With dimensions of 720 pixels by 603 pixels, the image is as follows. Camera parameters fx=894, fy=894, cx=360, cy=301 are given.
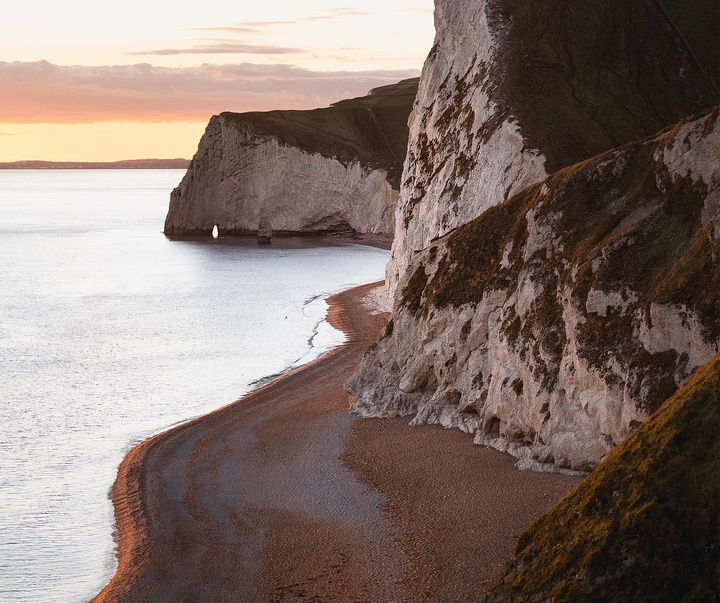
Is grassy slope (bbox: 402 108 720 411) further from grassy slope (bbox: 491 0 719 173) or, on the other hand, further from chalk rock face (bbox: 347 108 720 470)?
grassy slope (bbox: 491 0 719 173)

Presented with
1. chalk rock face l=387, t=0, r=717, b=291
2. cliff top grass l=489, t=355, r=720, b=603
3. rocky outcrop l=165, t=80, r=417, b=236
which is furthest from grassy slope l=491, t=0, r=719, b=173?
rocky outcrop l=165, t=80, r=417, b=236

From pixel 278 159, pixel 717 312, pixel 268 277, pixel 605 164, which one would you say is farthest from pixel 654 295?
pixel 278 159

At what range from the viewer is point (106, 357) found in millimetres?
40062

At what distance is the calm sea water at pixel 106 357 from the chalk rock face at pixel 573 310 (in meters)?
8.50

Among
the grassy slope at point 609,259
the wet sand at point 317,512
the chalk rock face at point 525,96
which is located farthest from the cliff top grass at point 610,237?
the chalk rock face at point 525,96

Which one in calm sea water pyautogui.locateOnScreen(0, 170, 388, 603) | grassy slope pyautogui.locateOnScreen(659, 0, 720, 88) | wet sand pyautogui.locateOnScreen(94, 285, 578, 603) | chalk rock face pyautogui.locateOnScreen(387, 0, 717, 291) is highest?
grassy slope pyautogui.locateOnScreen(659, 0, 720, 88)

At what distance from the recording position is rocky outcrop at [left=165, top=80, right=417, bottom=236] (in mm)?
111438

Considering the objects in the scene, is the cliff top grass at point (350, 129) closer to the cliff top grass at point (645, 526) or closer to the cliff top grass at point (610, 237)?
the cliff top grass at point (610, 237)

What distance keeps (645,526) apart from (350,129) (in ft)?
378

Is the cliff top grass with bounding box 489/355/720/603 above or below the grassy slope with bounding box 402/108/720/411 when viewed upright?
below

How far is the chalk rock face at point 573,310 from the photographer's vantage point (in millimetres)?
16719

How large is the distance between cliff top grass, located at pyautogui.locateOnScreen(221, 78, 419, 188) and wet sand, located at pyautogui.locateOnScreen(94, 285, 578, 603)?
3295 inches

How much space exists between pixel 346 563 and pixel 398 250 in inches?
1209

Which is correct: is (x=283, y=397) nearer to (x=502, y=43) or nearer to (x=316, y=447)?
(x=316, y=447)
